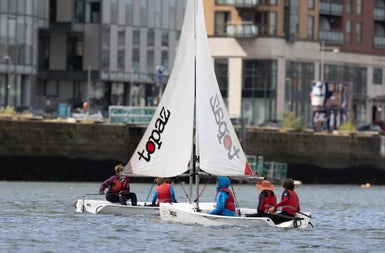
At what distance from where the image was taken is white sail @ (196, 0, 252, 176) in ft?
169

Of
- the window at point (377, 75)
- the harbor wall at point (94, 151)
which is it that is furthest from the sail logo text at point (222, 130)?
the window at point (377, 75)

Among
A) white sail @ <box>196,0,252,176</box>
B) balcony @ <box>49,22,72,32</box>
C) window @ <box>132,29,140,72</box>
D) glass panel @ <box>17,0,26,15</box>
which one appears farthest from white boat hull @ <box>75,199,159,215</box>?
window @ <box>132,29,140,72</box>

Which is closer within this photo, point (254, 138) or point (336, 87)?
point (254, 138)

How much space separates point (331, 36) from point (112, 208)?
10005cm

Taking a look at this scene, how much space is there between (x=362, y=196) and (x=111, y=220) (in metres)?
33.7

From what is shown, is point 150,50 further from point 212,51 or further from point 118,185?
point 118,185

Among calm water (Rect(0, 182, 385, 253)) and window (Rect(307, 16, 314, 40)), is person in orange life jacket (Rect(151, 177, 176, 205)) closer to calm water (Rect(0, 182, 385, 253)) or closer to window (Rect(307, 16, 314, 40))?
calm water (Rect(0, 182, 385, 253))

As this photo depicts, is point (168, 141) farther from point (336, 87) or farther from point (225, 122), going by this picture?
point (336, 87)

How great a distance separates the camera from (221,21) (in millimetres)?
144000

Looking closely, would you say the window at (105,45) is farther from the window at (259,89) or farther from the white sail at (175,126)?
the white sail at (175,126)

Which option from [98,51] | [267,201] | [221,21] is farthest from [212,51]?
[267,201]

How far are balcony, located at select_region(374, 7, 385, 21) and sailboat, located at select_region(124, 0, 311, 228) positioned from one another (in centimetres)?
10921

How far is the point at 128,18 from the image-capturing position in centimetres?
13112

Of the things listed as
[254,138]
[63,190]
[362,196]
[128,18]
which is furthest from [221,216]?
[128,18]
